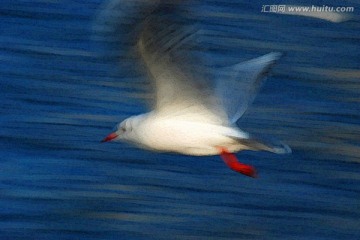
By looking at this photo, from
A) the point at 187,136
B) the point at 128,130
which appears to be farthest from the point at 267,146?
the point at 128,130

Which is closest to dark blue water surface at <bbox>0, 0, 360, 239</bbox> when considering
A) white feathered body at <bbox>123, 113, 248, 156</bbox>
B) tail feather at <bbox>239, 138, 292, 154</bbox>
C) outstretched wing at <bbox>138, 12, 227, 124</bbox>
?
outstretched wing at <bbox>138, 12, 227, 124</bbox>

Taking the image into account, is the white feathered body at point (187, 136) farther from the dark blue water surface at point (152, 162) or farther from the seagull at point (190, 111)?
the dark blue water surface at point (152, 162)

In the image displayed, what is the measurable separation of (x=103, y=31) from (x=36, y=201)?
2086mm

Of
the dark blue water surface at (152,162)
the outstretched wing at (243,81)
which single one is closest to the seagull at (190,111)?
the outstretched wing at (243,81)

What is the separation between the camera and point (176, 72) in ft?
19.5

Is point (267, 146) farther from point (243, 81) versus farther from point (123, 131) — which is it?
point (123, 131)

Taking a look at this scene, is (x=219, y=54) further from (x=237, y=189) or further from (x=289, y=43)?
(x=237, y=189)

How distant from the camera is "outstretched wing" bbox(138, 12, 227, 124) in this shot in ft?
18.6

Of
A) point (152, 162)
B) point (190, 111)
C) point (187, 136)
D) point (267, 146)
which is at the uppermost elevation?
point (152, 162)

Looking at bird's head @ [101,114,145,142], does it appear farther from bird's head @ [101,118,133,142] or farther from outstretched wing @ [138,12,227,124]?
outstretched wing @ [138,12,227,124]

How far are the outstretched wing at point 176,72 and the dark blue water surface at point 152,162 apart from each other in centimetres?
9

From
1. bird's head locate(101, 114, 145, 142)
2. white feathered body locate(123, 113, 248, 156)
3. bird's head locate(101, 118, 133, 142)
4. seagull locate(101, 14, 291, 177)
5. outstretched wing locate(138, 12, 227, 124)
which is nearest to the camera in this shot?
outstretched wing locate(138, 12, 227, 124)

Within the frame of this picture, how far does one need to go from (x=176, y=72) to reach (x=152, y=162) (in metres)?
1.98

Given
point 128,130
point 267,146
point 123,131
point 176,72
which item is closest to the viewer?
point 176,72
